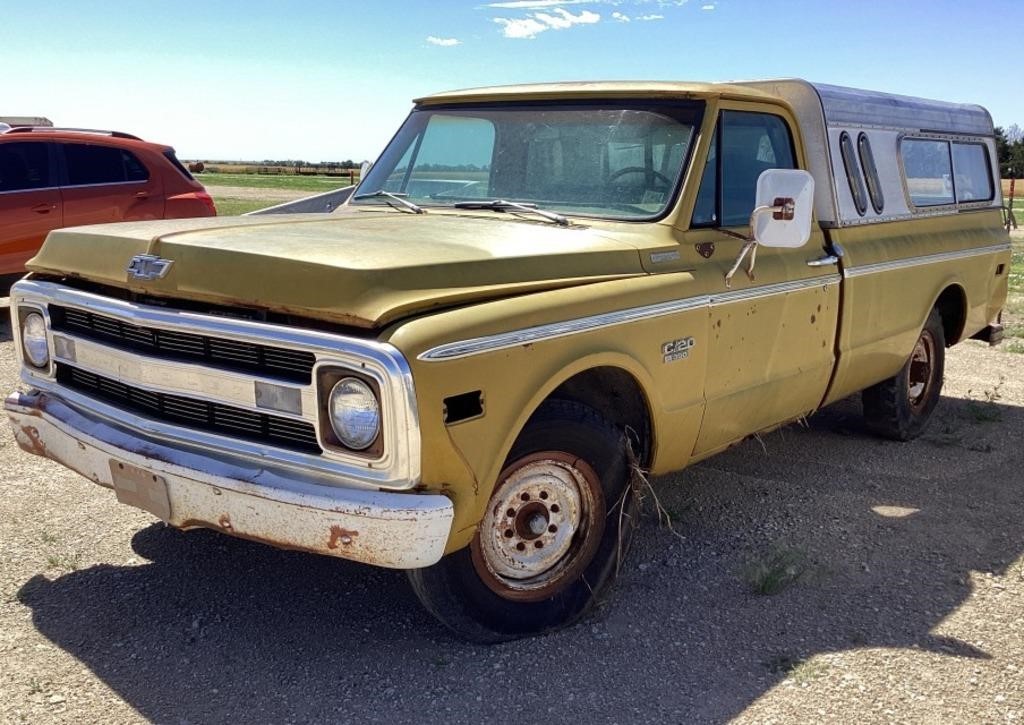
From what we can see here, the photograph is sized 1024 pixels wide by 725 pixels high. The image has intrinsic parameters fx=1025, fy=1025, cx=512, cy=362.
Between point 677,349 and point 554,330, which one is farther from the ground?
point 554,330

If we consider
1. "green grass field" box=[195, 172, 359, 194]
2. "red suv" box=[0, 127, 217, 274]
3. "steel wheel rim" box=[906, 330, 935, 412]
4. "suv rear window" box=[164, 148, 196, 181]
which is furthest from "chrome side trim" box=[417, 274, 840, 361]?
"green grass field" box=[195, 172, 359, 194]

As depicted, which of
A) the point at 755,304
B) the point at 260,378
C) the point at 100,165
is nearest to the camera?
the point at 260,378

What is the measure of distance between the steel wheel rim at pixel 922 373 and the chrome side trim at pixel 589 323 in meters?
2.13

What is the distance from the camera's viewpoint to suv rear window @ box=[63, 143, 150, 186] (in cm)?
988

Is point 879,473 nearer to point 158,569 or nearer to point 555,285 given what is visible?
point 555,285

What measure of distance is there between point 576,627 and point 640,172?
188 centimetres

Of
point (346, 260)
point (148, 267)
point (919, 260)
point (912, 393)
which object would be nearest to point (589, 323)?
point (346, 260)

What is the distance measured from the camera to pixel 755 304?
4.43 metres

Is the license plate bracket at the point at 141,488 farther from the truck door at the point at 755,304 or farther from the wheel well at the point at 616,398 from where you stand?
the truck door at the point at 755,304

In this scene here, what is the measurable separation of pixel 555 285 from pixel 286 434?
3.49 ft

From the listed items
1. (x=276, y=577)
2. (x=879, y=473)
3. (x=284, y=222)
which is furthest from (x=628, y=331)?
(x=879, y=473)

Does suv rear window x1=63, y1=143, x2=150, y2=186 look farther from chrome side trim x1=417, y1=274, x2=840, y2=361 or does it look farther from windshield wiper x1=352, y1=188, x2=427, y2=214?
chrome side trim x1=417, y1=274, x2=840, y2=361

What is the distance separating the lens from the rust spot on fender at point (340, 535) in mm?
3023

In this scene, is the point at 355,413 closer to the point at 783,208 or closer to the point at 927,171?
the point at 783,208
